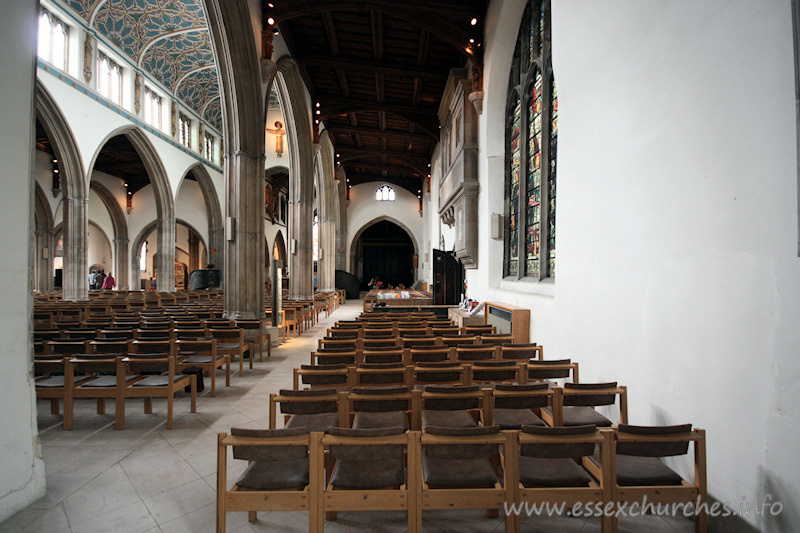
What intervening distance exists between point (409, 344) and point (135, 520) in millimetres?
3143

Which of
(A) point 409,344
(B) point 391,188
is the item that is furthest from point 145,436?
(B) point 391,188

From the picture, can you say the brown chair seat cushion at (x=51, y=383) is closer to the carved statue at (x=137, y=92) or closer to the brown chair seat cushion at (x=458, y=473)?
the brown chair seat cushion at (x=458, y=473)

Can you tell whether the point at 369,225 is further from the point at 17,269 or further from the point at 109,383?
the point at 17,269

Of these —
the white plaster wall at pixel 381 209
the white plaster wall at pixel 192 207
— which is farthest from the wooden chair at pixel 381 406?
the white plaster wall at pixel 381 209

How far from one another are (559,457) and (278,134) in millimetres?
23753

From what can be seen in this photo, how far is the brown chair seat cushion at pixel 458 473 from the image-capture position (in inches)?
78.2

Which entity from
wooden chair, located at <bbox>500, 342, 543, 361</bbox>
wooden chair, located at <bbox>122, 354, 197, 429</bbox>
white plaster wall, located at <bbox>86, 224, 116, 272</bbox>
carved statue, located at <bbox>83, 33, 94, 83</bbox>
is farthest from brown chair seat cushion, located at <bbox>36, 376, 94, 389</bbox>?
white plaster wall, located at <bbox>86, 224, 116, 272</bbox>

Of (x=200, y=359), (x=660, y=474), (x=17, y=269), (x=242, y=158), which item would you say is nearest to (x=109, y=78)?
(x=242, y=158)

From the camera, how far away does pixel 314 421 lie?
110 inches

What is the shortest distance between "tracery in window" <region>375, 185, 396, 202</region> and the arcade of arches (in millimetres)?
5835

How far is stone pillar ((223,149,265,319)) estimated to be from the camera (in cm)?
803

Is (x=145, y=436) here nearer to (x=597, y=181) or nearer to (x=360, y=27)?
(x=597, y=181)

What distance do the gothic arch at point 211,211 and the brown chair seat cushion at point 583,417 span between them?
68.7 feet

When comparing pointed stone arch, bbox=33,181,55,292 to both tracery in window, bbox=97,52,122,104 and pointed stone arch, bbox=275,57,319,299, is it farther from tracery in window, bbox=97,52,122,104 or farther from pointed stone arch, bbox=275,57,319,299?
pointed stone arch, bbox=275,57,319,299
